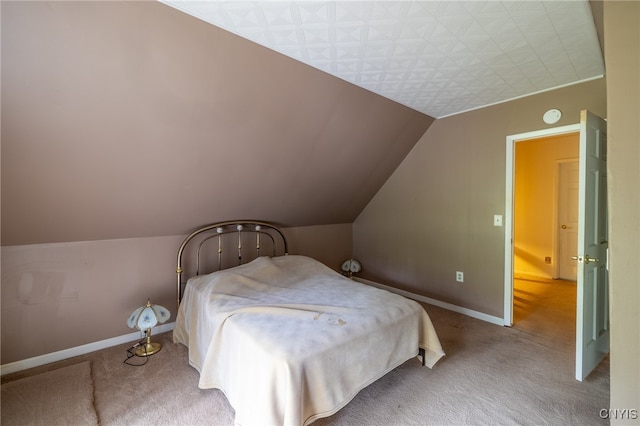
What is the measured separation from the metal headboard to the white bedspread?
48 cm

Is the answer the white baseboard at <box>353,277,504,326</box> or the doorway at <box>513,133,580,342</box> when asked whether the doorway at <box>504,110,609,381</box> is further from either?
the doorway at <box>513,133,580,342</box>

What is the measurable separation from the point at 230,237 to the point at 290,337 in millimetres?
2044

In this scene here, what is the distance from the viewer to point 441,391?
204 cm

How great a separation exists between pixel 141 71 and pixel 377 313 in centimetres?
228

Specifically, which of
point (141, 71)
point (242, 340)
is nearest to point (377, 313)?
point (242, 340)

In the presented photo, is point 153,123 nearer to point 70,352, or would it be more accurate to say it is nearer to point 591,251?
point 70,352

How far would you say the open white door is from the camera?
2031 mm

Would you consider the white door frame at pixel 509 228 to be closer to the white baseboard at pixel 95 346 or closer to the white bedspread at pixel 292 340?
the white baseboard at pixel 95 346

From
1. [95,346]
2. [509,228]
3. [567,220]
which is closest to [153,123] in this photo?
[95,346]

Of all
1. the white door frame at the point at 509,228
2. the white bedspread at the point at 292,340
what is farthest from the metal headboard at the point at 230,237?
the white door frame at the point at 509,228

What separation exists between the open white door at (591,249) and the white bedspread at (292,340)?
41.6 inches

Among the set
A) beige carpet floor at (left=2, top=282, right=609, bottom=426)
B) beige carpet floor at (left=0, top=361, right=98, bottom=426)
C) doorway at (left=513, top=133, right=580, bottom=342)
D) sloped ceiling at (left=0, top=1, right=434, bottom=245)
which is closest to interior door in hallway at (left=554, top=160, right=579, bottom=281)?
doorway at (left=513, top=133, right=580, bottom=342)

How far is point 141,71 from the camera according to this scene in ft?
5.86

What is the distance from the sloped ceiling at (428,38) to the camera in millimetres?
1601
